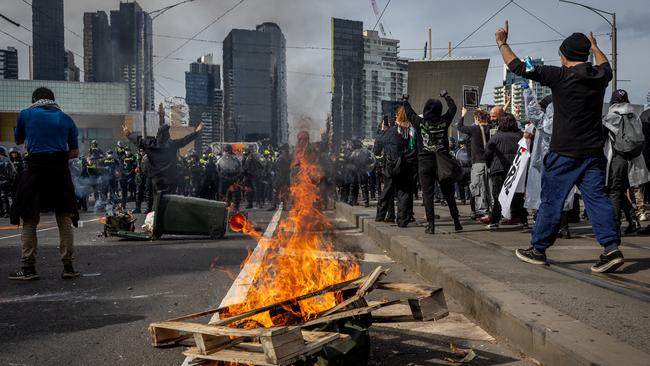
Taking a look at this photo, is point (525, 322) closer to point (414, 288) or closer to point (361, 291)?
point (414, 288)

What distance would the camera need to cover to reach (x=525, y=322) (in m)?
3.37

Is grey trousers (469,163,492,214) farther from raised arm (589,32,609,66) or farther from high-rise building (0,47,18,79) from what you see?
high-rise building (0,47,18,79)

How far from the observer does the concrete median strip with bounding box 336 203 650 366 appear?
9.11ft

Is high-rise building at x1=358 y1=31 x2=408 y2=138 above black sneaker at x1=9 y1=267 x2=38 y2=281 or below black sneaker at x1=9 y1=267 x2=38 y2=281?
above

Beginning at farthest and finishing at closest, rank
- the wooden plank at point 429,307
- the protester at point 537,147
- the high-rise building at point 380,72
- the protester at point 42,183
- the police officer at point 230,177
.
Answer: the high-rise building at point 380,72
the police officer at point 230,177
the protester at point 537,147
the protester at point 42,183
the wooden plank at point 429,307

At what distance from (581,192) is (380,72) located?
2820 cm

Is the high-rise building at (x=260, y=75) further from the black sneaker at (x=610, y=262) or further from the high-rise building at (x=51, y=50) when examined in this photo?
the high-rise building at (x=51, y=50)

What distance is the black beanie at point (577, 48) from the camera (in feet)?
17.1

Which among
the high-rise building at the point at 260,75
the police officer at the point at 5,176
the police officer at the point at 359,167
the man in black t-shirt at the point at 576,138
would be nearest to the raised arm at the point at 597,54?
the man in black t-shirt at the point at 576,138

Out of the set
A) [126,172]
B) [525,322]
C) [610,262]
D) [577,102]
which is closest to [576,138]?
[577,102]

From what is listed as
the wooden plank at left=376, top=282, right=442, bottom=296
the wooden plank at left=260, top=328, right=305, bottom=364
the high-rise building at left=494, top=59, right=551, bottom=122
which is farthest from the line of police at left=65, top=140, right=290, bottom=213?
the wooden plank at left=260, top=328, right=305, bottom=364

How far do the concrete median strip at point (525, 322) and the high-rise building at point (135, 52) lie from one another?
938 inches

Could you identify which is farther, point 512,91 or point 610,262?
point 512,91

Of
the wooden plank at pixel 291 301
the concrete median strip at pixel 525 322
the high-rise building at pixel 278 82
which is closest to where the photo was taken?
the concrete median strip at pixel 525 322
